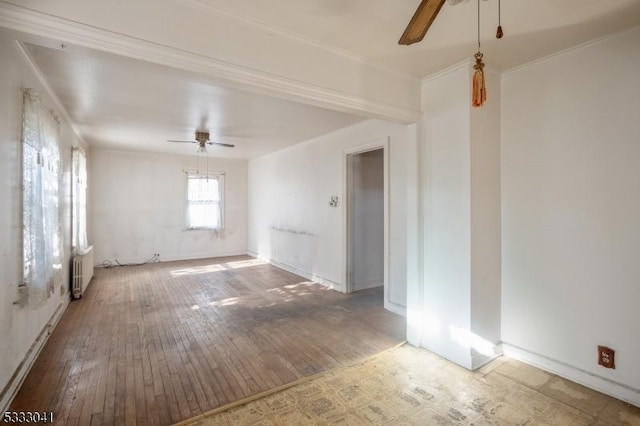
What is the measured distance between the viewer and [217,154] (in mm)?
7172

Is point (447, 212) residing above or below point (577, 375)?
above

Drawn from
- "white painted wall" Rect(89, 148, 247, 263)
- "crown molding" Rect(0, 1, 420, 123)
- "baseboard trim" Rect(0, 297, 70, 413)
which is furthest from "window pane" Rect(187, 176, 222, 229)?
"crown molding" Rect(0, 1, 420, 123)

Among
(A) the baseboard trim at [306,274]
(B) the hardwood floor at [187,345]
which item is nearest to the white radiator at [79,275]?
(B) the hardwood floor at [187,345]

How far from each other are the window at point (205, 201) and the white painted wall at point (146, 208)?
0.15 meters

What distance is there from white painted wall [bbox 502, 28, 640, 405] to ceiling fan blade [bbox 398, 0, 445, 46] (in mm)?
1631

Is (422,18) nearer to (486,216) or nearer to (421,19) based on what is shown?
(421,19)

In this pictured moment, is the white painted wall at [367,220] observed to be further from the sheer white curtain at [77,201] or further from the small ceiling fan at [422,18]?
the sheer white curtain at [77,201]

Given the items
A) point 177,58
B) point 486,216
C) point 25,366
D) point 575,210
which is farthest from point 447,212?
point 25,366

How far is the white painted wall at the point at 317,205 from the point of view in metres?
3.95

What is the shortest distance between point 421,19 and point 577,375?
8.86 feet

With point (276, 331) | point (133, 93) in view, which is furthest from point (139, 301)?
point (133, 93)

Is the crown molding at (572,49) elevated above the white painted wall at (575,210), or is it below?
above

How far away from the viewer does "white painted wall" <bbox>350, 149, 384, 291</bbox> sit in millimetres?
4859

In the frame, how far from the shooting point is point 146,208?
704 centimetres
